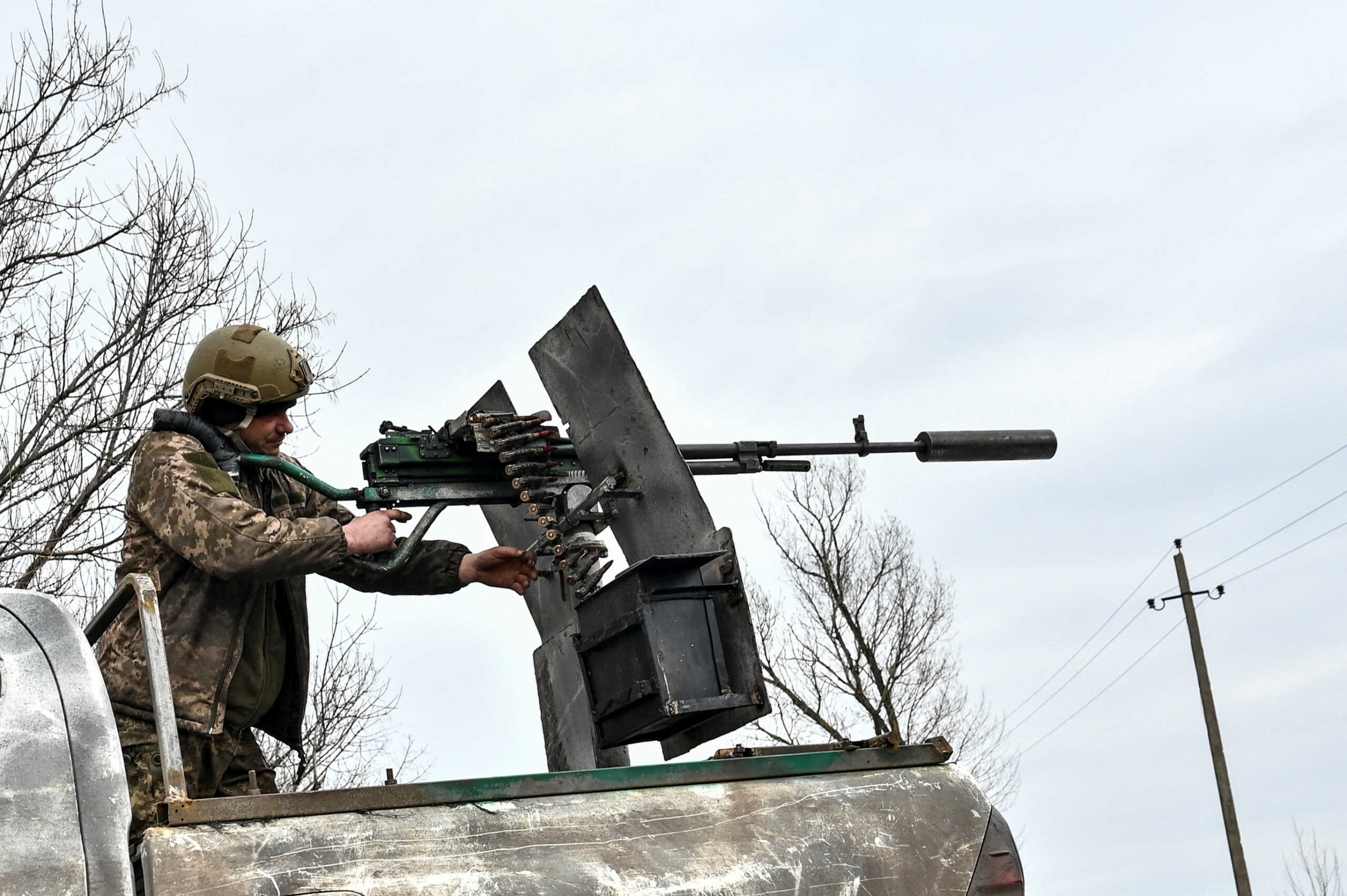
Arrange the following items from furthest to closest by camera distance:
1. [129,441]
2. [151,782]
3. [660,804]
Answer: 1. [129,441]
2. [151,782]
3. [660,804]

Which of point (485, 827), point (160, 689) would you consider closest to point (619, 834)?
point (485, 827)

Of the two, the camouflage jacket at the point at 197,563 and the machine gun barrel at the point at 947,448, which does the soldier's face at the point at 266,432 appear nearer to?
the camouflage jacket at the point at 197,563

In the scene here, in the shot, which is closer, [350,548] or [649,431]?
[350,548]

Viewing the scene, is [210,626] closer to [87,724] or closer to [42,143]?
[87,724]

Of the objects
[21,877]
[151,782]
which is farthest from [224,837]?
[151,782]

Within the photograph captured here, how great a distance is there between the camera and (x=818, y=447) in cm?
703

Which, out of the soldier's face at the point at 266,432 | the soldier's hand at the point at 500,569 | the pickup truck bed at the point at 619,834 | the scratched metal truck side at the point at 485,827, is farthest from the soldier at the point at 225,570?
the pickup truck bed at the point at 619,834

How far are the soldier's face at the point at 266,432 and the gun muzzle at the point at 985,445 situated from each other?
3117 millimetres

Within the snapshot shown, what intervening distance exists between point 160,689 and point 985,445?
4.62m

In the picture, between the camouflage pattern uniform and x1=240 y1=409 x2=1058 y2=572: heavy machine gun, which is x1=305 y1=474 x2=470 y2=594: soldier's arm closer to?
x1=240 y1=409 x2=1058 y2=572: heavy machine gun

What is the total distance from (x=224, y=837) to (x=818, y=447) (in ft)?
14.4

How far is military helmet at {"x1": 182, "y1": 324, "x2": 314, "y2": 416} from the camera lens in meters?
Answer: 4.75

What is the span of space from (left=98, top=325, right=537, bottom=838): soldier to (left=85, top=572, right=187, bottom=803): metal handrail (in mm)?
627

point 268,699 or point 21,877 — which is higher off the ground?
point 268,699
